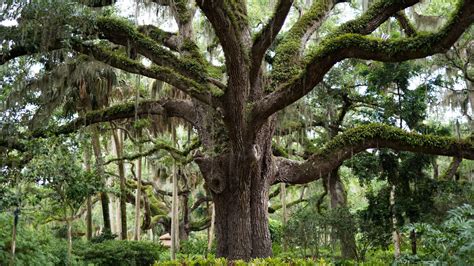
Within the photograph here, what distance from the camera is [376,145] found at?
9.42 meters

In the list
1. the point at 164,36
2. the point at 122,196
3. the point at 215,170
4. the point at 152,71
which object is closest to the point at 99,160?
the point at 122,196

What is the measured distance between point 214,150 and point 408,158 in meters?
4.96

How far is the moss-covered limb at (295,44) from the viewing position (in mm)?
9531

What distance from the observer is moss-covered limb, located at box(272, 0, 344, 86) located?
31.3 feet

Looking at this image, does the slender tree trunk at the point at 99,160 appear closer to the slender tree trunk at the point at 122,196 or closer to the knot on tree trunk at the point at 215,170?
the slender tree trunk at the point at 122,196

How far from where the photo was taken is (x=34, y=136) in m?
9.80

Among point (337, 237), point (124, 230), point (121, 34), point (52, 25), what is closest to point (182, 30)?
point (121, 34)

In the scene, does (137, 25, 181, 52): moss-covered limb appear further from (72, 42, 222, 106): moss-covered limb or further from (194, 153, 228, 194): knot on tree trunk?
(194, 153, 228, 194): knot on tree trunk

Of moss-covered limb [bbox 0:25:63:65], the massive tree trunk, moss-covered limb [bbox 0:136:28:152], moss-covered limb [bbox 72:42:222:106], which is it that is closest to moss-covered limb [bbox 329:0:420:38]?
the massive tree trunk

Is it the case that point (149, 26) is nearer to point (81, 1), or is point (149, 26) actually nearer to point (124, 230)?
point (81, 1)

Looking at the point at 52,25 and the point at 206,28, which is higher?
the point at 206,28

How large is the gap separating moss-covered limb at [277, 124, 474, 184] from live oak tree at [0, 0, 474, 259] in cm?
2

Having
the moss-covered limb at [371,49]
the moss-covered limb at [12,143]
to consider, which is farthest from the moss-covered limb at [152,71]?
the moss-covered limb at [12,143]

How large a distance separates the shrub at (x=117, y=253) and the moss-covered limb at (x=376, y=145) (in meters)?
4.68
